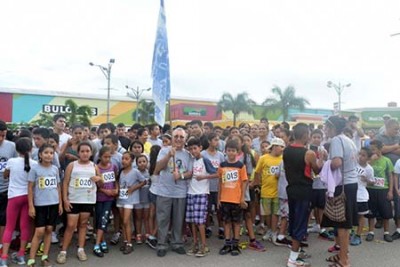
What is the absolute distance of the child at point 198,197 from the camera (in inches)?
206

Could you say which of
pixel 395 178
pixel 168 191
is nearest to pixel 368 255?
pixel 395 178

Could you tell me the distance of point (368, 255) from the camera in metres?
5.23

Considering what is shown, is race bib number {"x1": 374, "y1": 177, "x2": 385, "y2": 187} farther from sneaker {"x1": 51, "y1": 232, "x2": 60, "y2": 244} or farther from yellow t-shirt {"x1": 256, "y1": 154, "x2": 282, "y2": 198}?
sneaker {"x1": 51, "y1": 232, "x2": 60, "y2": 244}

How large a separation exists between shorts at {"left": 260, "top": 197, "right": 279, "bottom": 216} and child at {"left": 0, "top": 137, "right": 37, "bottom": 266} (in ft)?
11.0

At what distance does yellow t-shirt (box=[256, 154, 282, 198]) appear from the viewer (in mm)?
5824

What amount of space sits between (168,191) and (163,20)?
7.69 feet

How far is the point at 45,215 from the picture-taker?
15.5 feet

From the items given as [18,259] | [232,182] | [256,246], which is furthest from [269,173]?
[18,259]

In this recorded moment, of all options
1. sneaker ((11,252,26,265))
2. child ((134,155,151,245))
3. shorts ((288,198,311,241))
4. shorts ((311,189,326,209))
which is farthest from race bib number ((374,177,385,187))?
sneaker ((11,252,26,265))

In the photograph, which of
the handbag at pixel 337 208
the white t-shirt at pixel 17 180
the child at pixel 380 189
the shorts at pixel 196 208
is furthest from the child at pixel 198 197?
the child at pixel 380 189

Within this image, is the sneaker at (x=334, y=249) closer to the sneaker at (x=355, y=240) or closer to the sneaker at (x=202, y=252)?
the sneaker at (x=355, y=240)

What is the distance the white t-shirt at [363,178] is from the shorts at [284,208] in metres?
1.17

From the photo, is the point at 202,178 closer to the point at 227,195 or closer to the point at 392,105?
the point at 227,195

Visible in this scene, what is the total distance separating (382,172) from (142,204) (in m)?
3.93
